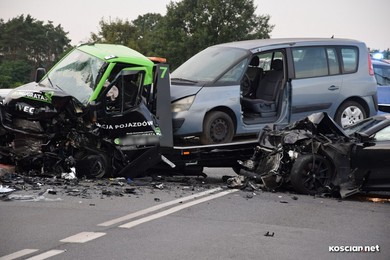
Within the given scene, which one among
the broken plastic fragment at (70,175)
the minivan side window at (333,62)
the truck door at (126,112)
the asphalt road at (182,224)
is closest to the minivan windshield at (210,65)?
the truck door at (126,112)

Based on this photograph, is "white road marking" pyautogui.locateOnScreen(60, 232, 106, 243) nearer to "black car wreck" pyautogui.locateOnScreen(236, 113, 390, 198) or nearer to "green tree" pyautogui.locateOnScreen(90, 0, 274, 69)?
"black car wreck" pyautogui.locateOnScreen(236, 113, 390, 198)

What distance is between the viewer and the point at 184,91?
33.5 ft

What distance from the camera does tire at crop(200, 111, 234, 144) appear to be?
1012 centimetres

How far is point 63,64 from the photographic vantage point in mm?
10688

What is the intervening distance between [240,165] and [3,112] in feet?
13.3

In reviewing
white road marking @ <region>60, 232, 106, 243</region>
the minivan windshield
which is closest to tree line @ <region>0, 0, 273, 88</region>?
the minivan windshield

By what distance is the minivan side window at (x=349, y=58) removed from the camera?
11.6 m

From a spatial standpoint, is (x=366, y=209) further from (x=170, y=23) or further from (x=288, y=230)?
(x=170, y=23)

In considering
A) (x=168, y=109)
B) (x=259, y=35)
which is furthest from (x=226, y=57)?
(x=259, y=35)

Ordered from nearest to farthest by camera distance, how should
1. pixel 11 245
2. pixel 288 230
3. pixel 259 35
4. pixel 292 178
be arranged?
pixel 11 245 < pixel 288 230 < pixel 292 178 < pixel 259 35

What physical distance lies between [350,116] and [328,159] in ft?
7.94

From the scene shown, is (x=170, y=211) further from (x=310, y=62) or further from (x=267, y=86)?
(x=310, y=62)

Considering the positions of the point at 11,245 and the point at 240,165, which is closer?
the point at 11,245

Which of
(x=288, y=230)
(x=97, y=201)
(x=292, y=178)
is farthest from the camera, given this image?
(x=292, y=178)
